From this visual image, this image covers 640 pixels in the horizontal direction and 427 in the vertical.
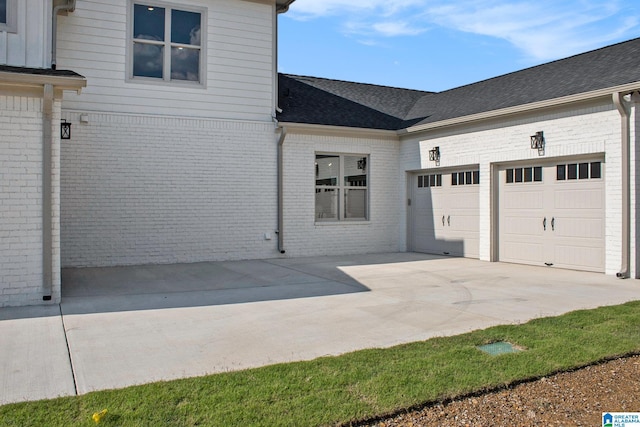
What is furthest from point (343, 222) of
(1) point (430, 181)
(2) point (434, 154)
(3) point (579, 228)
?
(3) point (579, 228)

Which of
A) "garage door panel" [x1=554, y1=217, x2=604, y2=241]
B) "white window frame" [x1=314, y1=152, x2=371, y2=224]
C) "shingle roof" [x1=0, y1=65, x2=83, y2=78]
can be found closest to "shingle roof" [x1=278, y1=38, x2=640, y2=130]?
"white window frame" [x1=314, y1=152, x2=371, y2=224]

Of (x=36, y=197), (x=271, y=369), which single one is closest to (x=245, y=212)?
(x=36, y=197)

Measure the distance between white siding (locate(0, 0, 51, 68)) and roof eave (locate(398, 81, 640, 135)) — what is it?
8528mm

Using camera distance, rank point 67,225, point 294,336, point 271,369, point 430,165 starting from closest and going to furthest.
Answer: point 271,369 → point 294,336 → point 67,225 → point 430,165

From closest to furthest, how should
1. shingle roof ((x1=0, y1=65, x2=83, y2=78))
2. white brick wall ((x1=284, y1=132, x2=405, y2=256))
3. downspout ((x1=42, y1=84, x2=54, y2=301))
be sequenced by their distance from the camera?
shingle roof ((x1=0, y1=65, x2=83, y2=78)) → downspout ((x1=42, y1=84, x2=54, y2=301)) → white brick wall ((x1=284, y1=132, x2=405, y2=256))

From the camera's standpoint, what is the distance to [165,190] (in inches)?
446

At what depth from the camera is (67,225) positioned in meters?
10.5

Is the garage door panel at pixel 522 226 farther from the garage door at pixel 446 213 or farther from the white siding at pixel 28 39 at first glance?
the white siding at pixel 28 39

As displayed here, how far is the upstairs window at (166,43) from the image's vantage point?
11227 mm

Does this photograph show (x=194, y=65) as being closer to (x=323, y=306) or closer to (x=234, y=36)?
(x=234, y=36)

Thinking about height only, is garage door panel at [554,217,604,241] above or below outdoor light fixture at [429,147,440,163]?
below

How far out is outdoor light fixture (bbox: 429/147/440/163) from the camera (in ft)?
42.2

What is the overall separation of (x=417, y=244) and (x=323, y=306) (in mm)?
7708

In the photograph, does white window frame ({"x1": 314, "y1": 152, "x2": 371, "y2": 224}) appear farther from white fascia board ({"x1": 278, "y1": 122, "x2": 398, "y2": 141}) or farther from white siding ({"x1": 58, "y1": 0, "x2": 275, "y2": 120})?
white siding ({"x1": 58, "y1": 0, "x2": 275, "y2": 120})
